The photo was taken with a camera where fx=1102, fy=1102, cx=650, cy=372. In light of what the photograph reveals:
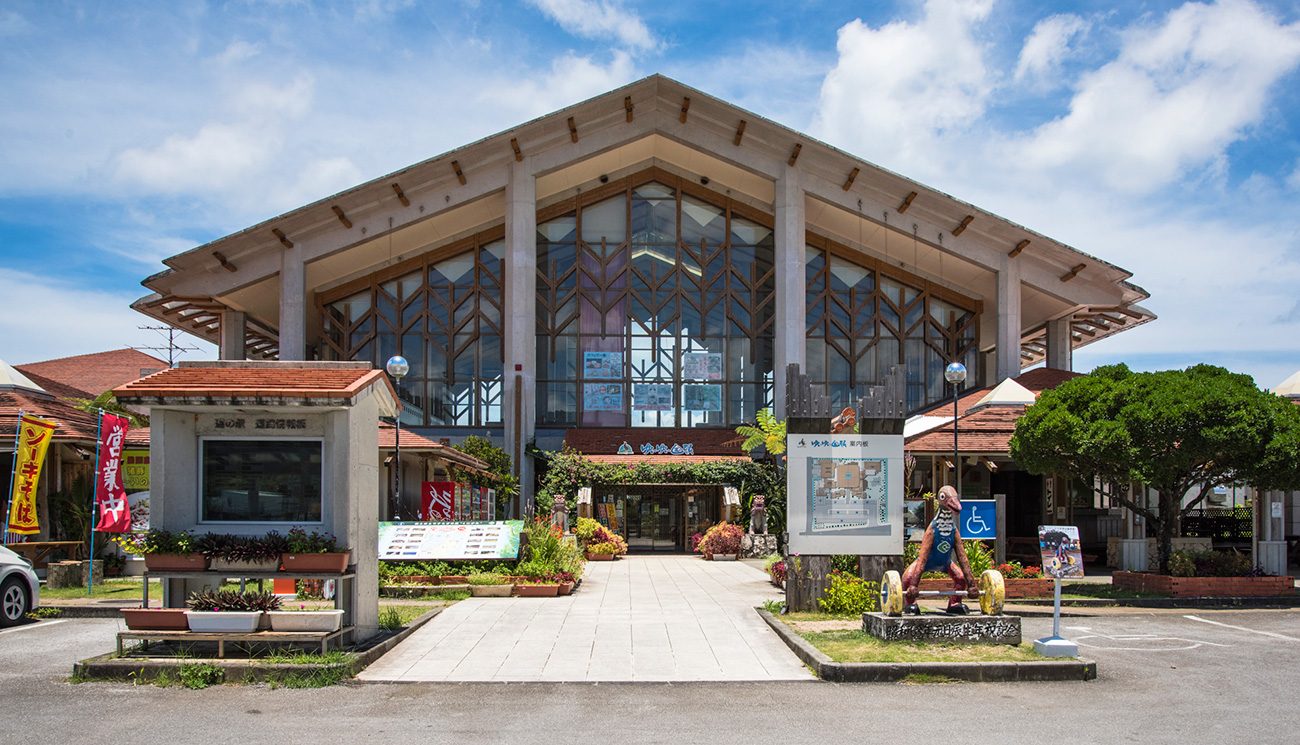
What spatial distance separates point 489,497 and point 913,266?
59.2 feet

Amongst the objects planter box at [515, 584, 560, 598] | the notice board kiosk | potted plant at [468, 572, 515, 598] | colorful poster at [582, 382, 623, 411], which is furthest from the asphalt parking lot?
colorful poster at [582, 382, 623, 411]

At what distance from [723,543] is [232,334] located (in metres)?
19.4

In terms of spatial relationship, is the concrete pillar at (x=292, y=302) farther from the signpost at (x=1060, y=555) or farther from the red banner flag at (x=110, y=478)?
the signpost at (x=1060, y=555)

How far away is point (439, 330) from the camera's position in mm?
40125

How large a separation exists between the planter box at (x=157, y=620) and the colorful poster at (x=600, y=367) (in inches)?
1095

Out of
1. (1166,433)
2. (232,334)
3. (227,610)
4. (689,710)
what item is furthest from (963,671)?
(232,334)

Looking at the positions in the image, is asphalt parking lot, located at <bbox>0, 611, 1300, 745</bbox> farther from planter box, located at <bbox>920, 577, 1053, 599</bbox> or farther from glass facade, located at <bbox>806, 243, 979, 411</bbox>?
glass facade, located at <bbox>806, 243, 979, 411</bbox>

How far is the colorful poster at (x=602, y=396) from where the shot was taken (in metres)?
39.8

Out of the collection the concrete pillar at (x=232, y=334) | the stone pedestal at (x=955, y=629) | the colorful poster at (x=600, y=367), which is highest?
the concrete pillar at (x=232, y=334)

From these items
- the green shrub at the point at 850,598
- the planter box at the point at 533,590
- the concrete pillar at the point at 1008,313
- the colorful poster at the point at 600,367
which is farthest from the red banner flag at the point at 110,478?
the concrete pillar at the point at 1008,313

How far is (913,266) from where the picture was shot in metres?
41.3

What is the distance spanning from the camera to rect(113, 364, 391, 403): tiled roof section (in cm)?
1247

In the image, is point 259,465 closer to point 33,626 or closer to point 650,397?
point 33,626

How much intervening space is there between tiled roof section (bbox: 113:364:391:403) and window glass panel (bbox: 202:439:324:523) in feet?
2.59
